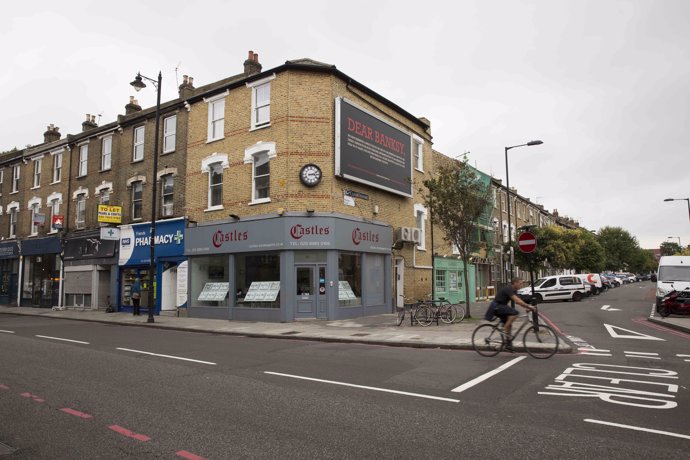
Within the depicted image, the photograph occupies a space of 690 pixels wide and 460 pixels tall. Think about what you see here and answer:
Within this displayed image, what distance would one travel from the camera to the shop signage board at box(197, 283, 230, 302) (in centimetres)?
1964

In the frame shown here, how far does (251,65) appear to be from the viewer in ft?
67.9

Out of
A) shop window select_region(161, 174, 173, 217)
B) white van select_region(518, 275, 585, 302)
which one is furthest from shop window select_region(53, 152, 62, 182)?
white van select_region(518, 275, 585, 302)

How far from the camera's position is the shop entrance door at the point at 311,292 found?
58.1ft

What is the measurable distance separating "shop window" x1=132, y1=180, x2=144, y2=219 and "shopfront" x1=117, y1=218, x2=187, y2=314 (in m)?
0.73

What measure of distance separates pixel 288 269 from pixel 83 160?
A: 18.3m

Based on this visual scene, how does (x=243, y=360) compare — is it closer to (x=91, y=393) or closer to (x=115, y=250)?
(x=91, y=393)

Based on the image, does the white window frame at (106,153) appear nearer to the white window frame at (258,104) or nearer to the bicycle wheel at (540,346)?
the white window frame at (258,104)

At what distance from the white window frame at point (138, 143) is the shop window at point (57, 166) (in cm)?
844

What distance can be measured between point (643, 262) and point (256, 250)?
349ft

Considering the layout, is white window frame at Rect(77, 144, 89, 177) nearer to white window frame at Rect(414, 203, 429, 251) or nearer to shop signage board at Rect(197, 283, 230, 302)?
shop signage board at Rect(197, 283, 230, 302)

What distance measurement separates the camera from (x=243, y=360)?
963 cm

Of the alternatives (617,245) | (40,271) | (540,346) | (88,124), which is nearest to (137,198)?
(88,124)

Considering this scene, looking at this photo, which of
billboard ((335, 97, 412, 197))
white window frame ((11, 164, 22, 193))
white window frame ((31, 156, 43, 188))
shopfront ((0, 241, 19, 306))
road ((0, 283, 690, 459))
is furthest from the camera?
white window frame ((11, 164, 22, 193))

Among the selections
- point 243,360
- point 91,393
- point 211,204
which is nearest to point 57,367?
point 91,393
